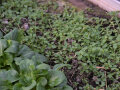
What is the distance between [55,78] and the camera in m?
1.92

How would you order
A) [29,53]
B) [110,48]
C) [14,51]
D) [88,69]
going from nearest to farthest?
1. [14,51]
2. [29,53]
3. [88,69]
4. [110,48]

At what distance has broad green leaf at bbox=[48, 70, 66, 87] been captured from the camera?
1894 millimetres

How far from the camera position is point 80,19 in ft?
10.4

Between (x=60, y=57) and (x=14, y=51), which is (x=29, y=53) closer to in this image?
(x=14, y=51)

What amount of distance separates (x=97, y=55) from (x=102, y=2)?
1208 millimetres

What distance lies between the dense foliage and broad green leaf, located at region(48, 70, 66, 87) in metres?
0.59

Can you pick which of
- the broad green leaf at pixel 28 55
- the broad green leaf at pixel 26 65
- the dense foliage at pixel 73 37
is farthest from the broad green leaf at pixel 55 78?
the dense foliage at pixel 73 37

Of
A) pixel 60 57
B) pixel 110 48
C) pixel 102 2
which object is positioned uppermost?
pixel 102 2

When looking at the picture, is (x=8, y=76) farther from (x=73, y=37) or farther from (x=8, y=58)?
(x=73, y=37)

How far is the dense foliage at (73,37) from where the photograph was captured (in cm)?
255

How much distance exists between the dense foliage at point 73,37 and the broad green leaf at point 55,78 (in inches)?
23.4

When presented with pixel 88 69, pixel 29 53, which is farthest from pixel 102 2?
pixel 29 53

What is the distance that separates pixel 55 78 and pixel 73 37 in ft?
3.78

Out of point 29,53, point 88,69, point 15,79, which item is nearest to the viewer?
point 15,79
